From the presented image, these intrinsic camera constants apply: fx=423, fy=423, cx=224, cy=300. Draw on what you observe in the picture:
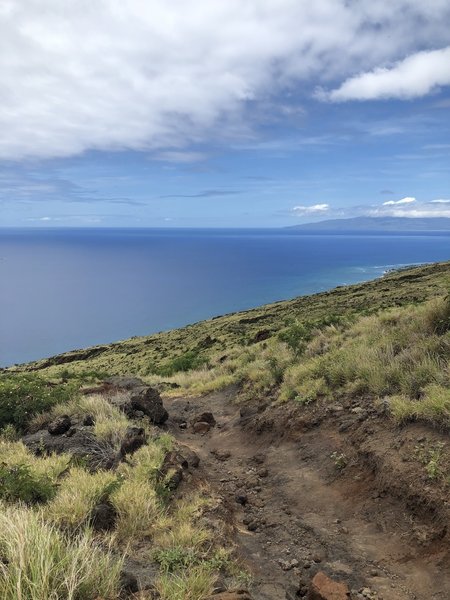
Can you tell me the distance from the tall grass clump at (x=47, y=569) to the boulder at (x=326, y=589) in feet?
6.68

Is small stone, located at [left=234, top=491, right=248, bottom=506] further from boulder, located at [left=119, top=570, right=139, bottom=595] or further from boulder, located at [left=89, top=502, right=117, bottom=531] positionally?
boulder, located at [left=119, top=570, right=139, bottom=595]

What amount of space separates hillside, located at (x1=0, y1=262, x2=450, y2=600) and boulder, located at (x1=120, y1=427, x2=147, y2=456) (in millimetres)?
28

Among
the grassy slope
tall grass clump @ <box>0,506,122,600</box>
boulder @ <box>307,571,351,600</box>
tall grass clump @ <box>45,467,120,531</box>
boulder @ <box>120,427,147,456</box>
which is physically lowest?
the grassy slope

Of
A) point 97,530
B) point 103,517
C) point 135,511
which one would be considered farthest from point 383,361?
point 97,530

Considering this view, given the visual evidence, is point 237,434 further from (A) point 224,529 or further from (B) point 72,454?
(A) point 224,529

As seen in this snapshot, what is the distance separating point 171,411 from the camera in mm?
13203

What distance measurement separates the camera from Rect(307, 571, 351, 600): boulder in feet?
13.5

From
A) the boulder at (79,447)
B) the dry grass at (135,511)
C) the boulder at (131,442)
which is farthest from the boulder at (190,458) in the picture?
the dry grass at (135,511)

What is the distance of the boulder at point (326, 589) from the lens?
4.10 metres

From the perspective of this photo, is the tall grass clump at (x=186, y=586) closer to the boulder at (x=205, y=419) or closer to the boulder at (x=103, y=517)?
the boulder at (x=103, y=517)

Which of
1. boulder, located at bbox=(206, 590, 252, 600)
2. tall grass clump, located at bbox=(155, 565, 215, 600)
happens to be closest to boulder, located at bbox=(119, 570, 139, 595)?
tall grass clump, located at bbox=(155, 565, 215, 600)

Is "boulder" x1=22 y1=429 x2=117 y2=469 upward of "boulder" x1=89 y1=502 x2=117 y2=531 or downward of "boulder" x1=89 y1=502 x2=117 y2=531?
downward

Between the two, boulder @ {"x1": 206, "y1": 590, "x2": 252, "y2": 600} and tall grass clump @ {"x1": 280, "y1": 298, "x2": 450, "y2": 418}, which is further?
tall grass clump @ {"x1": 280, "y1": 298, "x2": 450, "y2": 418}

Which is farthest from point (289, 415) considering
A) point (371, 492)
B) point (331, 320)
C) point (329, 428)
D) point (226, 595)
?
point (331, 320)
